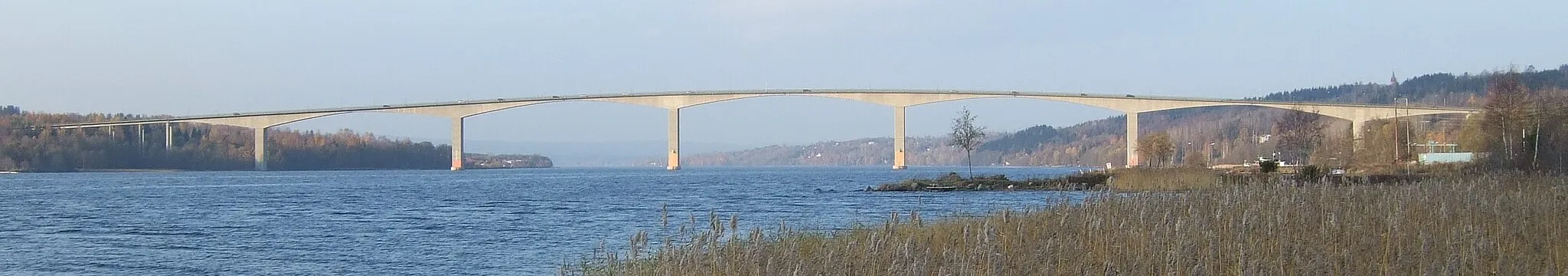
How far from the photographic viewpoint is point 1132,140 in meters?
75.2

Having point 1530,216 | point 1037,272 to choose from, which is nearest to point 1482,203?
point 1530,216

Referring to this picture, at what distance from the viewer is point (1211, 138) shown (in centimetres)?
10900

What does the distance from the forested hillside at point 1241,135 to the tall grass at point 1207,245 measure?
86.8 feet

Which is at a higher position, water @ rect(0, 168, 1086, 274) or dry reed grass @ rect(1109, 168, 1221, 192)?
dry reed grass @ rect(1109, 168, 1221, 192)

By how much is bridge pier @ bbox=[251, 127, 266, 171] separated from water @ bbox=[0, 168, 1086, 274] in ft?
171

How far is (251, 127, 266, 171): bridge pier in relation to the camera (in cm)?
8712

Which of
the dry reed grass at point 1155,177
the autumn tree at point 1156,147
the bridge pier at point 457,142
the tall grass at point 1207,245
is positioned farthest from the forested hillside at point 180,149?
the tall grass at point 1207,245

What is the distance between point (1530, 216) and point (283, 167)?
9976cm

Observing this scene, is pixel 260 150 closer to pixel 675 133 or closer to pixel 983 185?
pixel 675 133

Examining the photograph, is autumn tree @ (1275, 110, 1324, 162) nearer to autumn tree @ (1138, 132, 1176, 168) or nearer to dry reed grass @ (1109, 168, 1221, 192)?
autumn tree @ (1138, 132, 1176, 168)

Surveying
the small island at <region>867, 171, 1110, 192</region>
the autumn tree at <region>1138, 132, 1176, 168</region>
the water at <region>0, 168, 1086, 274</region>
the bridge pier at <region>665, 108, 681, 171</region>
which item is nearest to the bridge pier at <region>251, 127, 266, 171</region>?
the bridge pier at <region>665, 108, 681, 171</region>

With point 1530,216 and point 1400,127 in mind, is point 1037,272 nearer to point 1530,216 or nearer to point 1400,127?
point 1530,216

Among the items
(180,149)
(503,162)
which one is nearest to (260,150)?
(180,149)

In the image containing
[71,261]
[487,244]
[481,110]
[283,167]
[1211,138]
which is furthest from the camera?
[1211,138]
